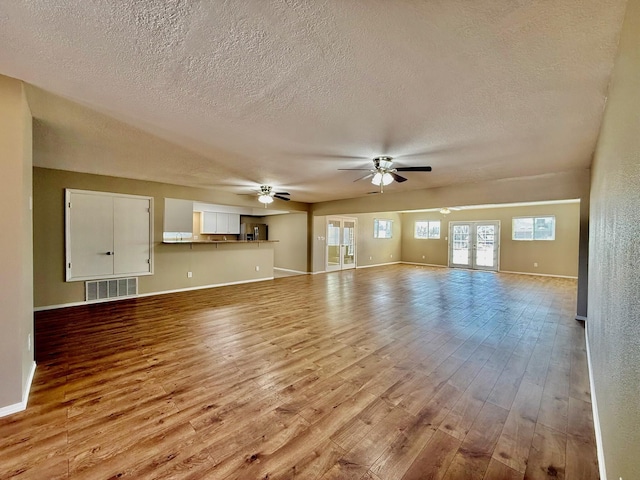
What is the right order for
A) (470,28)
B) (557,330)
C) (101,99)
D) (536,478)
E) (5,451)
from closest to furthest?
(470,28) < (536,478) < (5,451) < (101,99) < (557,330)

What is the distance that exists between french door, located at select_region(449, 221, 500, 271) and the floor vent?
34.1ft

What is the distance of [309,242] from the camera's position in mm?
9094

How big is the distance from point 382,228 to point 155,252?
27.7 ft

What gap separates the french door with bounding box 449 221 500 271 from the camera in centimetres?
982

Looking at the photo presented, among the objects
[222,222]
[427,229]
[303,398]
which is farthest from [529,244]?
[222,222]

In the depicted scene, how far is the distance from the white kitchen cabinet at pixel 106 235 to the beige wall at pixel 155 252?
0.11 m

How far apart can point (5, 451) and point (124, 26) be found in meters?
2.53

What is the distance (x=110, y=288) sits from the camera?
5270 millimetres

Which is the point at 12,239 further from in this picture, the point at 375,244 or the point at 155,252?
the point at 375,244

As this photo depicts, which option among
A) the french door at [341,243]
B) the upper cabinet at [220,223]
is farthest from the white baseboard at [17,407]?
the french door at [341,243]

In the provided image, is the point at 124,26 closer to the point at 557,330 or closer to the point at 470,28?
the point at 470,28

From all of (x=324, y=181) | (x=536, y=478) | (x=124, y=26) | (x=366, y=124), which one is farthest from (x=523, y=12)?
(x=324, y=181)

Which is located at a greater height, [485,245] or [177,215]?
[177,215]

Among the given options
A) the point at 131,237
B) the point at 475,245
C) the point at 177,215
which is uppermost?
the point at 177,215
